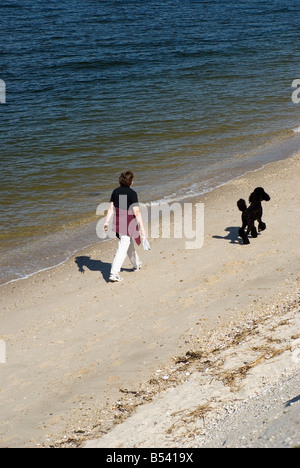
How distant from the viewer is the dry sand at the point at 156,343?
241 inches

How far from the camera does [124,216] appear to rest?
9305 millimetres

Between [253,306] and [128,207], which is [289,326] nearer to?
[253,306]

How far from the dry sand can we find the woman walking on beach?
439 mm

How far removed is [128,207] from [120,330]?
74.1 inches

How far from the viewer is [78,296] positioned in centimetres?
947
